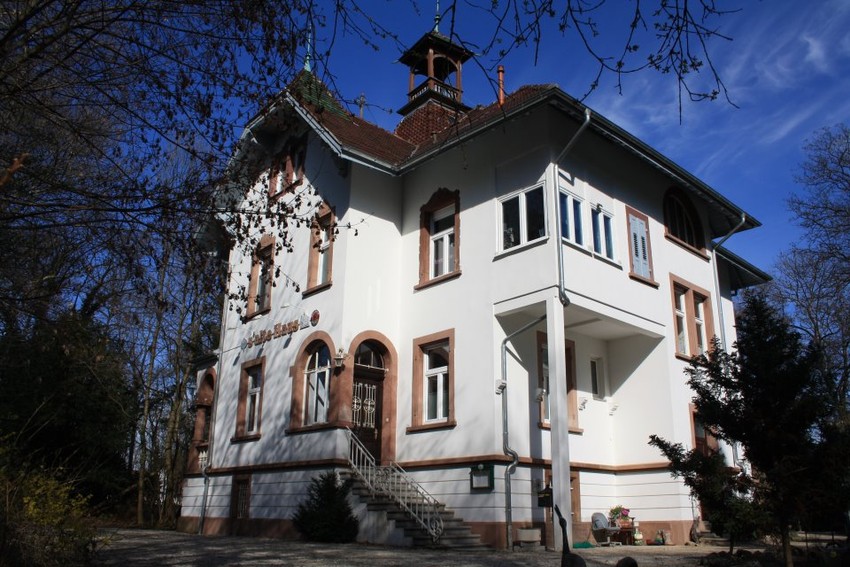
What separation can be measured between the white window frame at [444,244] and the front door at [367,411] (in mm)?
2744

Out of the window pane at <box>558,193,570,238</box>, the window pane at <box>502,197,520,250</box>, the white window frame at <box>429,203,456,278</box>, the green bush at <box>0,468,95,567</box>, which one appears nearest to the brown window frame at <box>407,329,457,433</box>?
the white window frame at <box>429,203,456,278</box>

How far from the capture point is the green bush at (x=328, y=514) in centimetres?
1334

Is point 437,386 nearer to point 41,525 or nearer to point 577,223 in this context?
point 577,223

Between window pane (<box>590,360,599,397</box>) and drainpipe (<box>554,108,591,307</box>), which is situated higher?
drainpipe (<box>554,108,591,307</box>)

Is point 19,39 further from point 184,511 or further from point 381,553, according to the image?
point 184,511

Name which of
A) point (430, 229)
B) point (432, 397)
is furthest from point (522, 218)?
point (432, 397)

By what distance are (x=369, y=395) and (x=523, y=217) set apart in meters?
5.11

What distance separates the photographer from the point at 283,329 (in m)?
17.6

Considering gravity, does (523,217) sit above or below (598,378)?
above

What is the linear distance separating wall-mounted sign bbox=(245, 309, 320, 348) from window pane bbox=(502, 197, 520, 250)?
15.3 feet

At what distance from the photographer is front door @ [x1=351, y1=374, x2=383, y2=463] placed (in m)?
15.4

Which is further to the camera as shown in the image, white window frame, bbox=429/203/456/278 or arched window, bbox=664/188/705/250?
arched window, bbox=664/188/705/250

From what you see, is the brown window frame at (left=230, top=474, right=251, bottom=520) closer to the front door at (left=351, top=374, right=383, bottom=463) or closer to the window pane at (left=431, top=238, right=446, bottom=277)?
the front door at (left=351, top=374, right=383, bottom=463)

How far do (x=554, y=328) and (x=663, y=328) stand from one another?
12.8 ft
